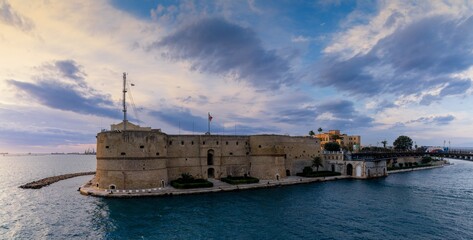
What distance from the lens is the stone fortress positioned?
4284 centimetres

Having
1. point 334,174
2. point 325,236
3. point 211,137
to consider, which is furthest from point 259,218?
point 334,174

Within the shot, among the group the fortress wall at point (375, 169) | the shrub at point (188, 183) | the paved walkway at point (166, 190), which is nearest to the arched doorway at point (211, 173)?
the paved walkway at point (166, 190)

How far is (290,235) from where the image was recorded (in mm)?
25484

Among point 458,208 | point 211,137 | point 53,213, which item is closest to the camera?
point 53,213

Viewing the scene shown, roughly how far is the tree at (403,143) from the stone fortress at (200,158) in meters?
69.1

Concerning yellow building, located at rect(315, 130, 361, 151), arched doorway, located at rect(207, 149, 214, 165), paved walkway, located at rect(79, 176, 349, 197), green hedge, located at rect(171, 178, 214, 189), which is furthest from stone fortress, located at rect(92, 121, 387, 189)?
yellow building, located at rect(315, 130, 361, 151)

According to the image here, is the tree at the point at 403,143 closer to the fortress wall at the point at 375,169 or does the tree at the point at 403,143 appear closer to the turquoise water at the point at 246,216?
the fortress wall at the point at 375,169

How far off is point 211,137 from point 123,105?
16838mm

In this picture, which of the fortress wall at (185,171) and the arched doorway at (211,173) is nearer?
the fortress wall at (185,171)

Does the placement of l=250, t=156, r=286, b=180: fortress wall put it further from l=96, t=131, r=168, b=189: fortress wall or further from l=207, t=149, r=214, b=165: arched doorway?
l=96, t=131, r=168, b=189: fortress wall

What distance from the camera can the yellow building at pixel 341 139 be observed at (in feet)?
411

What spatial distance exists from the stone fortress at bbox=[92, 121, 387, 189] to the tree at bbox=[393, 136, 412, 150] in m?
69.1

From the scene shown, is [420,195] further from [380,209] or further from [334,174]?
[334,174]

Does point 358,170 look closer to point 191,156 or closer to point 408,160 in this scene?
point 191,156
